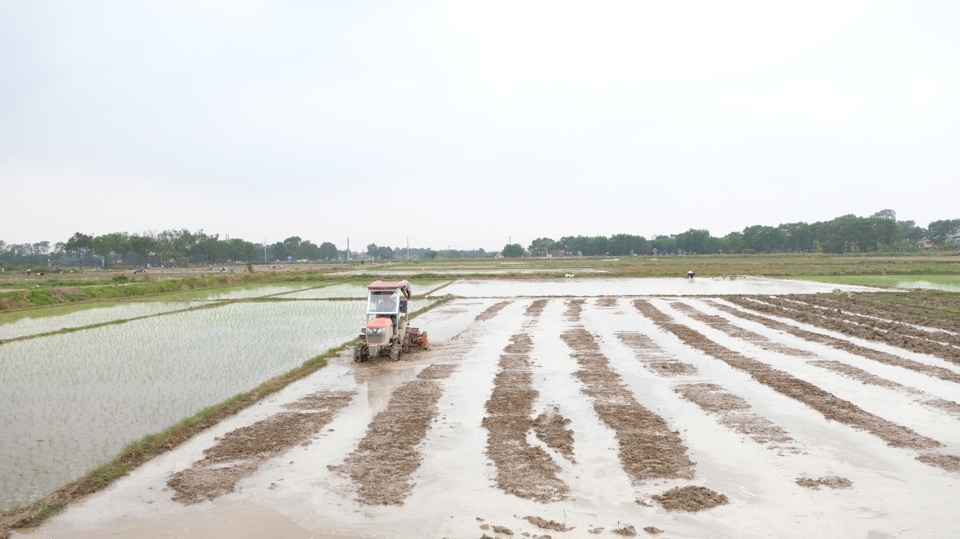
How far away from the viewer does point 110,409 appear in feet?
30.2

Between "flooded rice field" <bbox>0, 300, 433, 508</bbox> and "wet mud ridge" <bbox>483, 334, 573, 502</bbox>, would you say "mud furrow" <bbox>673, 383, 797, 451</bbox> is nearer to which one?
"wet mud ridge" <bbox>483, 334, 573, 502</bbox>

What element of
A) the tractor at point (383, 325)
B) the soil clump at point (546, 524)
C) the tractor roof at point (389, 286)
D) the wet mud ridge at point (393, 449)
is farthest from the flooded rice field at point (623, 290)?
the soil clump at point (546, 524)

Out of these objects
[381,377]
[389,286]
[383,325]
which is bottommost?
[381,377]

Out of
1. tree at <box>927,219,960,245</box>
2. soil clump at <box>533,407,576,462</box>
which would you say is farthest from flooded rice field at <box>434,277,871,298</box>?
tree at <box>927,219,960,245</box>

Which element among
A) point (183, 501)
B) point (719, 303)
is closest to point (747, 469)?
point (183, 501)

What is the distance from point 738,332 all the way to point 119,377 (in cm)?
1567

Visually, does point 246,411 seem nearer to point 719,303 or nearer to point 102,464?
point 102,464

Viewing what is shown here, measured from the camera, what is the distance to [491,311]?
23.5 m

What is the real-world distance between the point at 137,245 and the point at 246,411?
3754 inches

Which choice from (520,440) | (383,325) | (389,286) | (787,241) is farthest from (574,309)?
(787,241)

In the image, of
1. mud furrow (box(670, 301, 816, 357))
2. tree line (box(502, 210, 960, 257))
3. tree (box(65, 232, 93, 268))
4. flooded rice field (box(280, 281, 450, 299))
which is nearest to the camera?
mud furrow (box(670, 301, 816, 357))

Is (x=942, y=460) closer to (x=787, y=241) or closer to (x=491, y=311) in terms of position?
(x=491, y=311)

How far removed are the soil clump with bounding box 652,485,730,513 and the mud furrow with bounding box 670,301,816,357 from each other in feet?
29.2

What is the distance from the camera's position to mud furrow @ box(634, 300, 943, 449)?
23.6 feet
